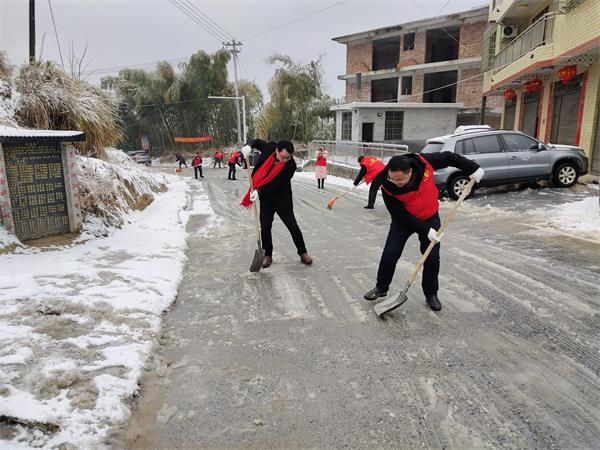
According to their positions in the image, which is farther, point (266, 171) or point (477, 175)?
point (266, 171)

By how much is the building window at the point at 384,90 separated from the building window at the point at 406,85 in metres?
1.02

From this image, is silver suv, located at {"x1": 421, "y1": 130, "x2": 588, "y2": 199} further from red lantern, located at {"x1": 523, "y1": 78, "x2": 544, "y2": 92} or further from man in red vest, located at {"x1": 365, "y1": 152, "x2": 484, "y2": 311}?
man in red vest, located at {"x1": 365, "y1": 152, "x2": 484, "y2": 311}

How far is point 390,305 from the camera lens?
3.98 meters

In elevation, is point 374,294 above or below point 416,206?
below

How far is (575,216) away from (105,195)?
8.48 metres

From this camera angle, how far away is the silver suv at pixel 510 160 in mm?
10664

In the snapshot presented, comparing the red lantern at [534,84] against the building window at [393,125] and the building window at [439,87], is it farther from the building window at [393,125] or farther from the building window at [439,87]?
the building window at [439,87]

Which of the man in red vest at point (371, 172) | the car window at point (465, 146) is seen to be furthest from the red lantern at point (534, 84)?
the man in red vest at point (371, 172)

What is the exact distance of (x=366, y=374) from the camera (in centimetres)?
309

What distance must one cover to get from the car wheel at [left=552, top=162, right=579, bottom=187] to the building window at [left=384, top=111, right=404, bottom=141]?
16.3 metres

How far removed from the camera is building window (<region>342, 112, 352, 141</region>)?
28.4 metres

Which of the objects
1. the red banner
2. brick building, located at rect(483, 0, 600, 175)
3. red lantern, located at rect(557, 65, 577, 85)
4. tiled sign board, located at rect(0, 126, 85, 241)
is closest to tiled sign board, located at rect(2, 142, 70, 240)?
tiled sign board, located at rect(0, 126, 85, 241)

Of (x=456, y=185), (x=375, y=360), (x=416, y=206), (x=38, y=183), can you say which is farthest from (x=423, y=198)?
(x=456, y=185)

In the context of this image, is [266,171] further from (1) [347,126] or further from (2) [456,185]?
(1) [347,126]
